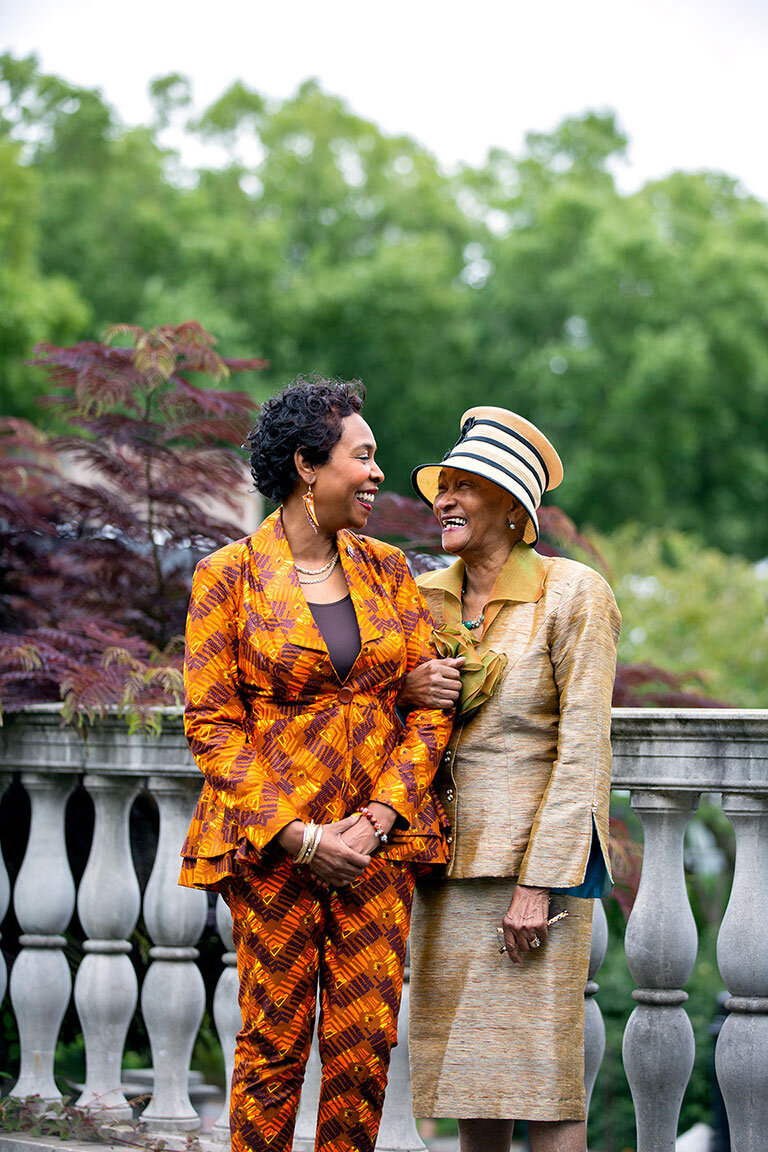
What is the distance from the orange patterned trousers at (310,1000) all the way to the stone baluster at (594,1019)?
0.66 metres

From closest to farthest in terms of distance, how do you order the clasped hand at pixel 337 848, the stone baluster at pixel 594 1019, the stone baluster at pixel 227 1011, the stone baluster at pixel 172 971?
the clasped hand at pixel 337 848 < the stone baluster at pixel 594 1019 < the stone baluster at pixel 227 1011 < the stone baluster at pixel 172 971

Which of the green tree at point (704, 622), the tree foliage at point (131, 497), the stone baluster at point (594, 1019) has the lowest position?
the stone baluster at point (594, 1019)

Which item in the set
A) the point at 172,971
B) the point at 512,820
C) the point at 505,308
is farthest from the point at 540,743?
the point at 505,308

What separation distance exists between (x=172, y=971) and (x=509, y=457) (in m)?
1.92

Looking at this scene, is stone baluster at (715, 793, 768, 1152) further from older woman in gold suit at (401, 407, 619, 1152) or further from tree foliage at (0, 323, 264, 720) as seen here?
tree foliage at (0, 323, 264, 720)

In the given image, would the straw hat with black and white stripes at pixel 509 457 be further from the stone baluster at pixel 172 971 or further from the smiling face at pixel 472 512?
the stone baluster at pixel 172 971

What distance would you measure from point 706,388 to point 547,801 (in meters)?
24.1

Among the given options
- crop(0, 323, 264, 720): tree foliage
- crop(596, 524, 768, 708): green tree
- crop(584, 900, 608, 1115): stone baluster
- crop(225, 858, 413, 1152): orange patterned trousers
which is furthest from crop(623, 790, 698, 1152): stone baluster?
crop(596, 524, 768, 708): green tree

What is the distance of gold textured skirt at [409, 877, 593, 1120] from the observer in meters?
3.08

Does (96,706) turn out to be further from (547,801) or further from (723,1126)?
(723,1126)

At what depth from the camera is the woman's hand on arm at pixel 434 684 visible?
3.21 metres

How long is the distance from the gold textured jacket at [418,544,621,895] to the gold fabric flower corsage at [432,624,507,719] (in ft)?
0.09

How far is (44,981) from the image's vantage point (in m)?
4.23

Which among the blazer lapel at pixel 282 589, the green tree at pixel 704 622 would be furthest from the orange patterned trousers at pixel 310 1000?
the green tree at pixel 704 622
